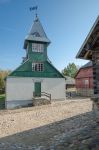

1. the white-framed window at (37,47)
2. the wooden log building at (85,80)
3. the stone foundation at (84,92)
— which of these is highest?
the white-framed window at (37,47)

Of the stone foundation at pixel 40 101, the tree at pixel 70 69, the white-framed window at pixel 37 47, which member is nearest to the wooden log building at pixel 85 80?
the stone foundation at pixel 40 101

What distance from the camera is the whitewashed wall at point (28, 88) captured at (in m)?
30.1

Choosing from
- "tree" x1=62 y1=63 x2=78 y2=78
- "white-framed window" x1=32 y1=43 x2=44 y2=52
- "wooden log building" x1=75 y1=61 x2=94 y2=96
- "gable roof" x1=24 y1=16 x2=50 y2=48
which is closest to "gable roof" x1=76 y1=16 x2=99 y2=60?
"white-framed window" x1=32 y1=43 x2=44 y2=52

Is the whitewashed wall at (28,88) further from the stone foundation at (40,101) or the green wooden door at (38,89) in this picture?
the stone foundation at (40,101)

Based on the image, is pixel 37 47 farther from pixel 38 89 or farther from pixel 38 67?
pixel 38 89

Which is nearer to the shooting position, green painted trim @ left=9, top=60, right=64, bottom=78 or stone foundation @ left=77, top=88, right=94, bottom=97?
green painted trim @ left=9, top=60, right=64, bottom=78

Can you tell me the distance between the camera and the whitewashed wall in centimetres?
3011

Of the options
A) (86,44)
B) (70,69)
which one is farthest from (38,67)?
(70,69)

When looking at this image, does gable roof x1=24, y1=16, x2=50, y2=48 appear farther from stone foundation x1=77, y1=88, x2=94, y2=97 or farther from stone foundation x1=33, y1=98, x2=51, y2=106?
stone foundation x1=77, y1=88, x2=94, y2=97

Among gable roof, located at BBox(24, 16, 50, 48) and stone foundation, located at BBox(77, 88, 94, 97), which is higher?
gable roof, located at BBox(24, 16, 50, 48)

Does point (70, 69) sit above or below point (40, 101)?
above

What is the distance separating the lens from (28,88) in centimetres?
3105

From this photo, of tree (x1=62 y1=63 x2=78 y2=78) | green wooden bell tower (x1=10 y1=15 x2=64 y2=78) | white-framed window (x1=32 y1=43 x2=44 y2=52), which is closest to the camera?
green wooden bell tower (x1=10 y1=15 x2=64 y2=78)

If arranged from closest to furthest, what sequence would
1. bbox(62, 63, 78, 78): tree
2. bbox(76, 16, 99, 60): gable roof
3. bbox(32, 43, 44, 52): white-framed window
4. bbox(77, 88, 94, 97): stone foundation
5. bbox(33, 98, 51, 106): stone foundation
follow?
bbox(76, 16, 99, 60): gable roof → bbox(33, 98, 51, 106): stone foundation → bbox(32, 43, 44, 52): white-framed window → bbox(77, 88, 94, 97): stone foundation → bbox(62, 63, 78, 78): tree
